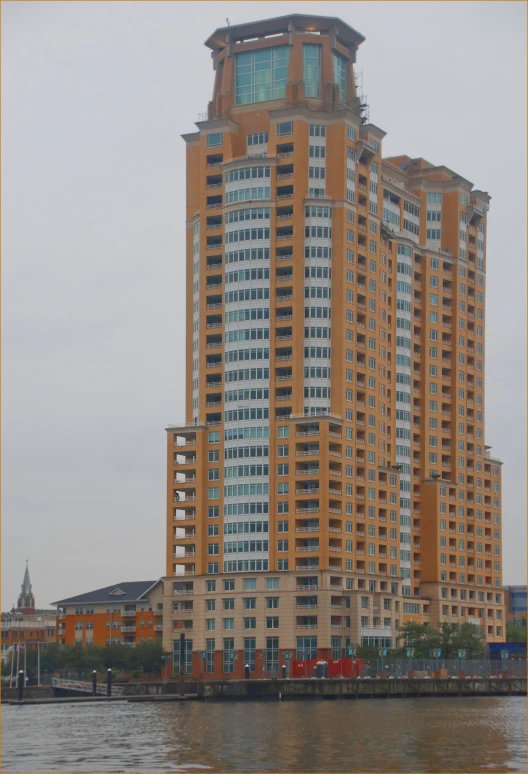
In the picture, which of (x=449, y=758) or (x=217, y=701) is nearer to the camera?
(x=449, y=758)

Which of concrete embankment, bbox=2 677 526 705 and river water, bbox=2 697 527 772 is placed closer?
river water, bbox=2 697 527 772

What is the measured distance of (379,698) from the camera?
618 feet

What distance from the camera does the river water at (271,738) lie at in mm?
89125

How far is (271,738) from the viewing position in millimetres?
109812

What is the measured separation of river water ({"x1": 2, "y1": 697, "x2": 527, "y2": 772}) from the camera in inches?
3509

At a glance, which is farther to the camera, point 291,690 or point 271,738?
point 291,690

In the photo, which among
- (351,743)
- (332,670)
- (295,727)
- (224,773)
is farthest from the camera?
(332,670)

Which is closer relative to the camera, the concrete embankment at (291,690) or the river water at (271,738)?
the river water at (271,738)

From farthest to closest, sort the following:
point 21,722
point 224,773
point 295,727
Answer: point 21,722
point 295,727
point 224,773

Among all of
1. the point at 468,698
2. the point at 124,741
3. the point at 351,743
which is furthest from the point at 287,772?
the point at 468,698

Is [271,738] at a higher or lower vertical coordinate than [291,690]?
higher

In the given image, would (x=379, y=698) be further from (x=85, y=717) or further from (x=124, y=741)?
(x=124, y=741)

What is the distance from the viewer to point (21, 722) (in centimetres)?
14300

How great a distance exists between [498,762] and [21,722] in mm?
66975
